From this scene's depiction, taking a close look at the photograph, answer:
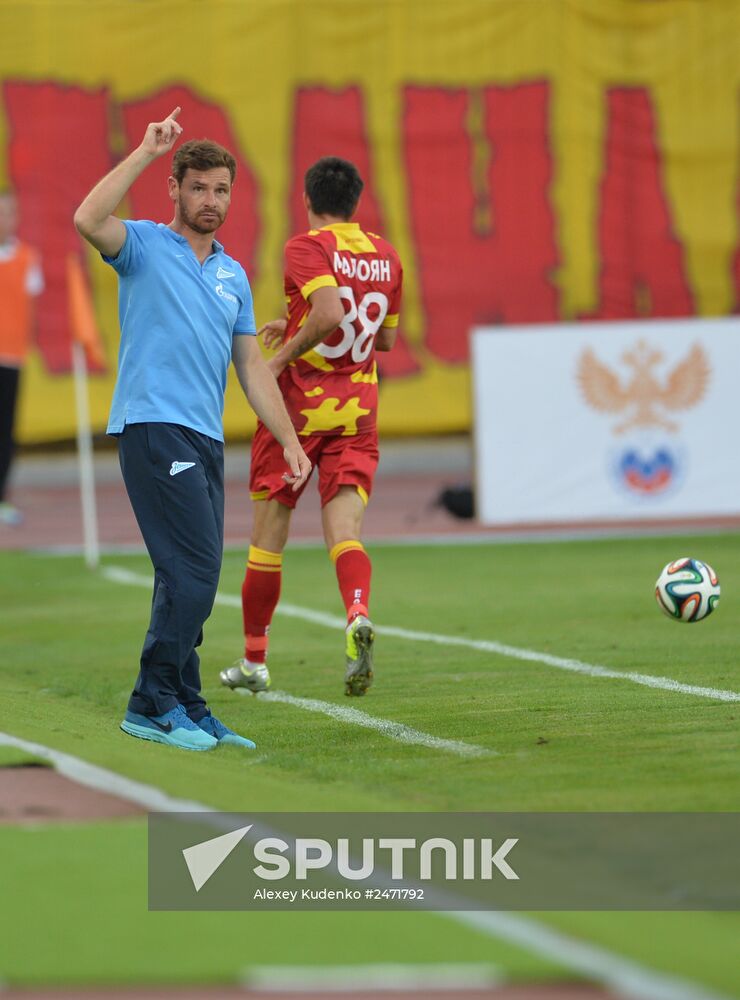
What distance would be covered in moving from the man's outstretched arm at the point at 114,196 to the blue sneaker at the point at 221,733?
1815 millimetres

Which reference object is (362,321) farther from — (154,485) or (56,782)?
(56,782)

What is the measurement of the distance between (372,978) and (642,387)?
1171cm

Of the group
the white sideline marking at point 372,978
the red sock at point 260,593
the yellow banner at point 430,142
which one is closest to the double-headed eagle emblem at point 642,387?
the yellow banner at point 430,142

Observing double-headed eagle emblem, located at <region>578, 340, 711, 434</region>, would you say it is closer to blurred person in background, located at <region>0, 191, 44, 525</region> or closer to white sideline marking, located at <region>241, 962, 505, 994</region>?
blurred person in background, located at <region>0, 191, 44, 525</region>

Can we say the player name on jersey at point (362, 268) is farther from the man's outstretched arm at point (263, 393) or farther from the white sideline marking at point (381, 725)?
the white sideline marking at point (381, 725)

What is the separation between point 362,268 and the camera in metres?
8.17

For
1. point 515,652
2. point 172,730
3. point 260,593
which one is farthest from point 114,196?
point 515,652

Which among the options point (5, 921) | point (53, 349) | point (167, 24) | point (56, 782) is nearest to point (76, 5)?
point (167, 24)

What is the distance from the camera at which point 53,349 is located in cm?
1989

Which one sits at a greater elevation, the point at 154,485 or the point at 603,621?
the point at 154,485

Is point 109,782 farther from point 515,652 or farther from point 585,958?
point 515,652

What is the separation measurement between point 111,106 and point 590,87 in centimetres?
566

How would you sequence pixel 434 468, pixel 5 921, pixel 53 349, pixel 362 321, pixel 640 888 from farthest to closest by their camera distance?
pixel 434 468, pixel 53 349, pixel 362 321, pixel 640 888, pixel 5 921

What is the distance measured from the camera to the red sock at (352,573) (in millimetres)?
7660
